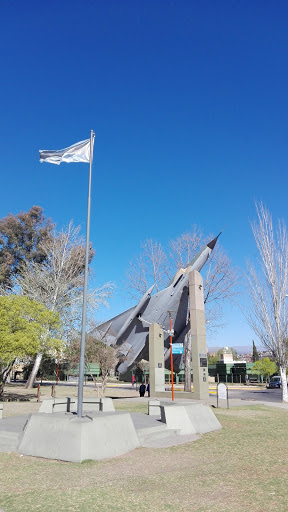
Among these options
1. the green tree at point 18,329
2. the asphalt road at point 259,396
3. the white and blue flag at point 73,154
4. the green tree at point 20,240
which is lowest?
the asphalt road at point 259,396

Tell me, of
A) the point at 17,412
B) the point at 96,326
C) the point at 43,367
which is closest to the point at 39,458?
the point at 17,412

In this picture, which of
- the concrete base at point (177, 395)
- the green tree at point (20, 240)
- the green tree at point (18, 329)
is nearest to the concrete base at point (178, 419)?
the green tree at point (18, 329)

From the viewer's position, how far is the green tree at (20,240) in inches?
1613

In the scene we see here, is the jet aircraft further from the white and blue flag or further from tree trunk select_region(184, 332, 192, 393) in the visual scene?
the white and blue flag

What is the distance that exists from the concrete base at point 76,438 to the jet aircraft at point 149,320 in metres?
20.1

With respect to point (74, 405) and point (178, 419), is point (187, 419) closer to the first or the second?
point (178, 419)

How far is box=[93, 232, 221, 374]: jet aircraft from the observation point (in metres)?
29.7

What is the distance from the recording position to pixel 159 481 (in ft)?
22.6

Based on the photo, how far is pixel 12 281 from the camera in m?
39.5

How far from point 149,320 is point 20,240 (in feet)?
63.5

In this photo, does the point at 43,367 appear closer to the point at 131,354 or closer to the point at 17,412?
the point at 131,354

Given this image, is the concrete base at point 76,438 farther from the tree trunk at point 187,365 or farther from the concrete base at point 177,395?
the tree trunk at point 187,365

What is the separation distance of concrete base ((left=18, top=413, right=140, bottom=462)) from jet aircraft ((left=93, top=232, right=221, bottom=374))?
20066mm

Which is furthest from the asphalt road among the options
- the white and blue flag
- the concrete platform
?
the white and blue flag
